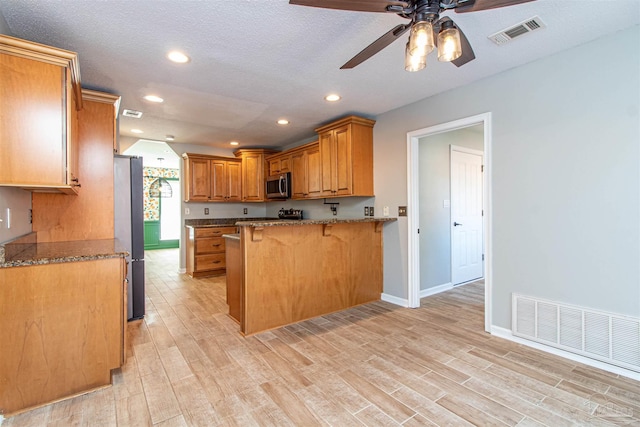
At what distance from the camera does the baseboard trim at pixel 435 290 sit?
13.4 ft

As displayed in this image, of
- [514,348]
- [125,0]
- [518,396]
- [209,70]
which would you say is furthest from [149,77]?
[514,348]

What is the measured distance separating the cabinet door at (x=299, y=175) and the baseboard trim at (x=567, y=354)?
3.25m

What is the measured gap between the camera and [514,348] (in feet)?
8.38

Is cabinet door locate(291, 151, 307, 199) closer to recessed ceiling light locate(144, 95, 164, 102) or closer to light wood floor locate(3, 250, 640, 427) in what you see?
recessed ceiling light locate(144, 95, 164, 102)

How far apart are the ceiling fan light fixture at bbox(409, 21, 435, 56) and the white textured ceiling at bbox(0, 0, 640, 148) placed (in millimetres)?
601

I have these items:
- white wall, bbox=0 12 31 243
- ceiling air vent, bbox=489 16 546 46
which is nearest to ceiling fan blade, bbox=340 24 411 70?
ceiling air vent, bbox=489 16 546 46

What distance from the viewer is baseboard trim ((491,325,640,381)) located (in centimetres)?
211

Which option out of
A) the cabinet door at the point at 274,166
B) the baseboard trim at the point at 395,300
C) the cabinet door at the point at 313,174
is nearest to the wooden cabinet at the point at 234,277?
the cabinet door at the point at 313,174

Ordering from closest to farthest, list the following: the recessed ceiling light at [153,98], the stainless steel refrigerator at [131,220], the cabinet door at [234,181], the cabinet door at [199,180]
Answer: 1. the stainless steel refrigerator at [131,220]
2. the recessed ceiling light at [153,98]
3. the cabinet door at [199,180]
4. the cabinet door at [234,181]

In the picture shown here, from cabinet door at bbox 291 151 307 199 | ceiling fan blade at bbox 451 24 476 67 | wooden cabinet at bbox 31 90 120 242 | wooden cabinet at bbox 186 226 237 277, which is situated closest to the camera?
ceiling fan blade at bbox 451 24 476 67

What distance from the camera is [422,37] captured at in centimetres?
142

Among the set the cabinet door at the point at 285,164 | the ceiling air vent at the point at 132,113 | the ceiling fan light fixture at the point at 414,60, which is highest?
the ceiling air vent at the point at 132,113

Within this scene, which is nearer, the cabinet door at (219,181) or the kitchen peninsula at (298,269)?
the kitchen peninsula at (298,269)

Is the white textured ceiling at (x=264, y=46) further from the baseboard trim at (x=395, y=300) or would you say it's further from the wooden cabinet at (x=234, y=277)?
the baseboard trim at (x=395, y=300)
